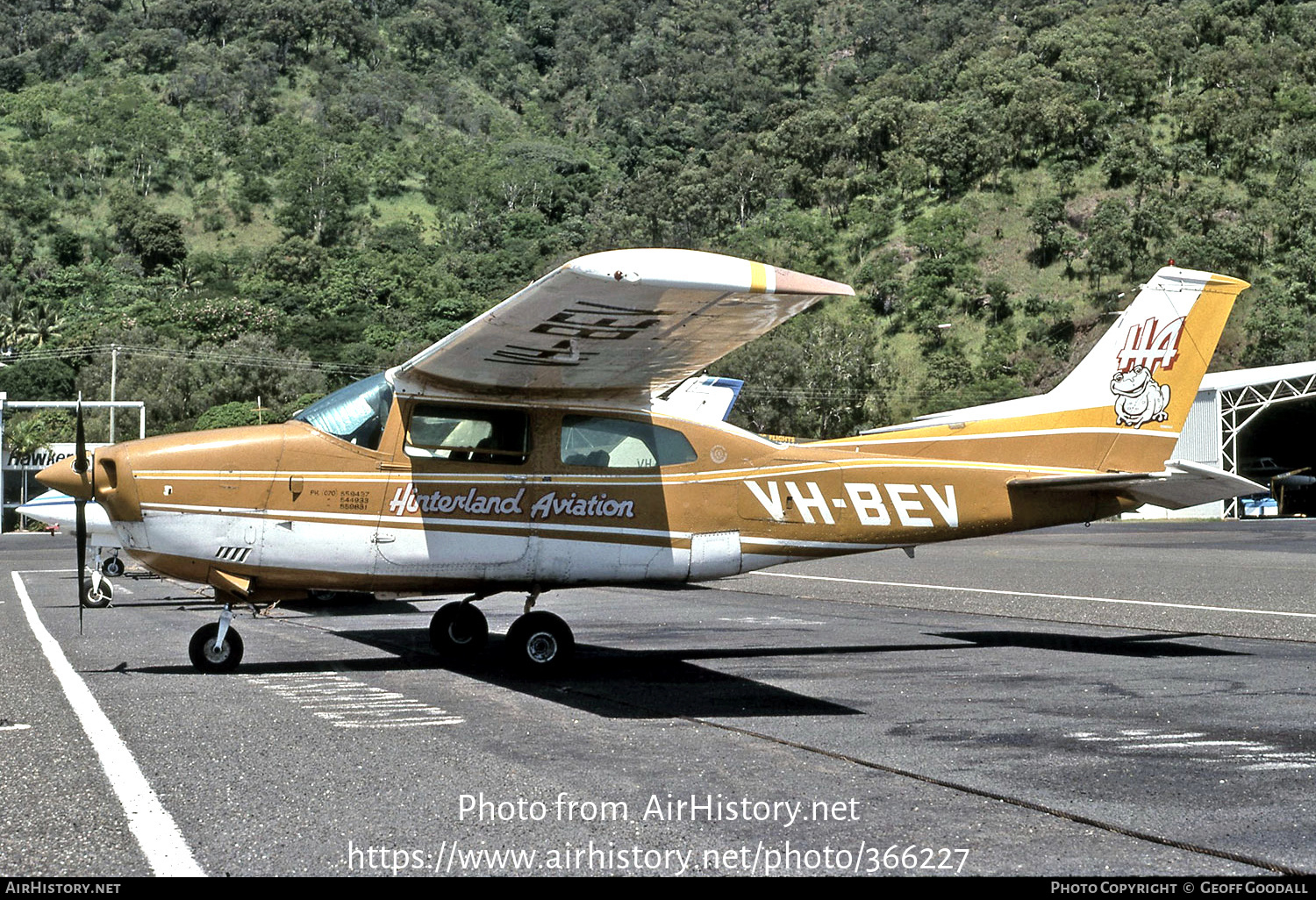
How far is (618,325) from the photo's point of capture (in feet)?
28.9

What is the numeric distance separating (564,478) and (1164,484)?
5.43 m

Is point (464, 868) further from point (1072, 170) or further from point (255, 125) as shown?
point (255, 125)

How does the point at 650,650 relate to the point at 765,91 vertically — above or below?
below

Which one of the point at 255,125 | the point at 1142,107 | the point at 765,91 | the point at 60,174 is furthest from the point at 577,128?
the point at 1142,107

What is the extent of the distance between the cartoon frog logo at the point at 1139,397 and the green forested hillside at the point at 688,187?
34.8m

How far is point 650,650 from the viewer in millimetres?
11891

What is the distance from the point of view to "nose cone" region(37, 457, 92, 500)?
Answer: 9375mm

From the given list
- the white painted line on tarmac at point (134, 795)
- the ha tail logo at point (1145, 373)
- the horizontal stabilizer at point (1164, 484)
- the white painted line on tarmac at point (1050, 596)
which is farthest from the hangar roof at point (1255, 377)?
the white painted line on tarmac at point (134, 795)

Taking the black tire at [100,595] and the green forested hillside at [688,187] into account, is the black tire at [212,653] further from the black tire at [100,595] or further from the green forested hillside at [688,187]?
the green forested hillside at [688,187]

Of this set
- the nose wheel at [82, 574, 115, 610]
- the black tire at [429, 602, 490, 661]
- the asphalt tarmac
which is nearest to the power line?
the nose wheel at [82, 574, 115, 610]

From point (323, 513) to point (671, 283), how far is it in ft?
12.5

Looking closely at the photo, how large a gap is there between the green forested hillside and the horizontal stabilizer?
3497cm

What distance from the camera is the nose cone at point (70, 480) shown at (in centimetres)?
938

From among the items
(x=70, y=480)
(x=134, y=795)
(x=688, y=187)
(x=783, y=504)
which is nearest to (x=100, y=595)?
(x=70, y=480)
